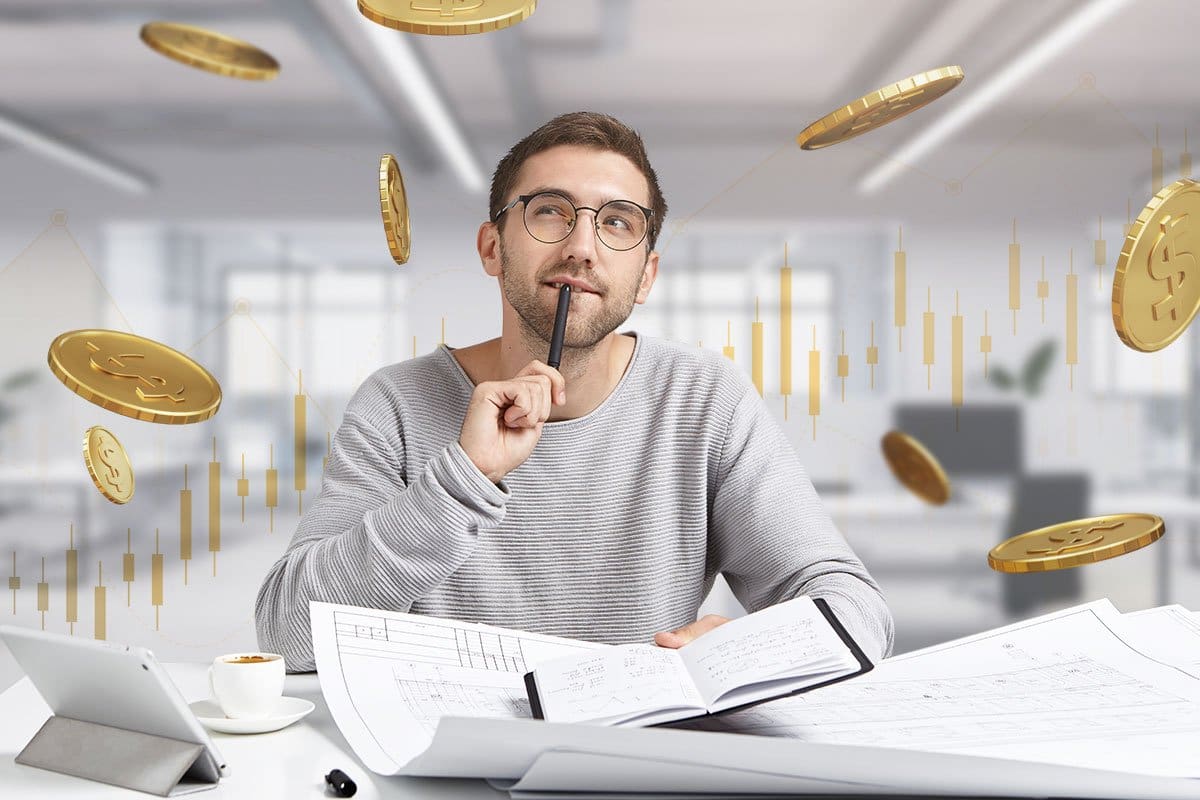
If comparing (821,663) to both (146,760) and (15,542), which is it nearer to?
(146,760)

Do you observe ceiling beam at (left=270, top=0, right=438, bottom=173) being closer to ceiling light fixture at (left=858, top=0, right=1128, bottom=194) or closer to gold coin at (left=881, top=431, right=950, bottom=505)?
ceiling light fixture at (left=858, top=0, right=1128, bottom=194)

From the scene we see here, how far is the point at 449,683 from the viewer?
0.80 meters

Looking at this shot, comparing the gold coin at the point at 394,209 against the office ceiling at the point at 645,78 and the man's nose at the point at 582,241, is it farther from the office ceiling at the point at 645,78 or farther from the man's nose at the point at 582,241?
the man's nose at the point at 582,241

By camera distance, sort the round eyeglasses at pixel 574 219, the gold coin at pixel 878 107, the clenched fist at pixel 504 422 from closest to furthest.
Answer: the clenched fist at pixel 504 422
the round eyeglasses at pixel 574 219
the gold coin at pixel 878 107

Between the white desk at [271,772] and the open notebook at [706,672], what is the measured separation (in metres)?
0.09

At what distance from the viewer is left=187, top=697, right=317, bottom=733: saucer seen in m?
0.77

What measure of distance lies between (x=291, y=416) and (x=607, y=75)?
1.15 meters

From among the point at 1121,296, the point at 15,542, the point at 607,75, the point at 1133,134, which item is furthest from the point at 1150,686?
the point at 15,542

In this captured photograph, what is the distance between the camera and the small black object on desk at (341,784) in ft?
2.10

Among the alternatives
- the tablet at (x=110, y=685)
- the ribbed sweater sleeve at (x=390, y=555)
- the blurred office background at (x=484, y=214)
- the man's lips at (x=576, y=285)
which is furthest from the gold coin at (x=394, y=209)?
the tablet at (x=110, y=685)

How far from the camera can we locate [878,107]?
2025 mm

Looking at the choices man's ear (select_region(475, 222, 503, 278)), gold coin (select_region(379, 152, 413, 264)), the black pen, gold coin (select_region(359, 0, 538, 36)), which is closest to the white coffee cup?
the black pen

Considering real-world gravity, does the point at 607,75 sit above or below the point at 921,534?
above

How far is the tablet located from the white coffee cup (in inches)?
3.6
